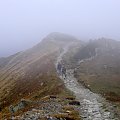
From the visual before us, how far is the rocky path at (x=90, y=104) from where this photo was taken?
4769cm

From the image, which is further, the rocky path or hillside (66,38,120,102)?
hillside (66,38,120,102)

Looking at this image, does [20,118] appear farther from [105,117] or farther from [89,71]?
[89,71]

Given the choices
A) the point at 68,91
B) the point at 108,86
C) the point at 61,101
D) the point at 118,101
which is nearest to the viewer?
the point at 61,101

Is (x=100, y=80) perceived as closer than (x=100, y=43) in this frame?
Yes

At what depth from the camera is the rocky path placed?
156ft

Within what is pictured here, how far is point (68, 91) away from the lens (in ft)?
232

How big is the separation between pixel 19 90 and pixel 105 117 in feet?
181

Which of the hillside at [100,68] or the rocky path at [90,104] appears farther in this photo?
the hillside at [100,68]

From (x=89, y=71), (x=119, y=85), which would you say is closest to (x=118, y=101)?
(x=119, y=85)

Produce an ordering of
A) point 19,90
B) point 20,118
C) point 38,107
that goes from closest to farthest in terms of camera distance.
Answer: point 20,118
point 38,107
point 19,90

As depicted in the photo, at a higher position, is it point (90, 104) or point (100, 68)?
point (100, 68)

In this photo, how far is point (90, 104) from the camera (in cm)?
5766

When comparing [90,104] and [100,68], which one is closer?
[90,104]

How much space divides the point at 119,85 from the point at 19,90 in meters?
30.5
